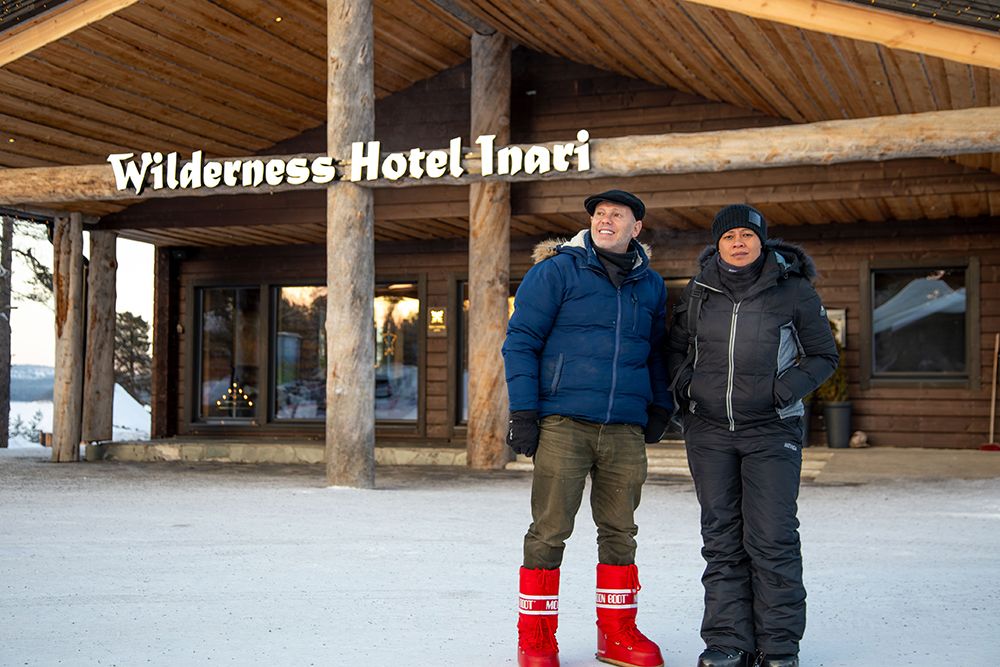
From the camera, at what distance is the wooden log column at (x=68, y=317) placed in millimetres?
14562

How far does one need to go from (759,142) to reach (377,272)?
8.34 metres

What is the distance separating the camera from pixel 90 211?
14.9 m

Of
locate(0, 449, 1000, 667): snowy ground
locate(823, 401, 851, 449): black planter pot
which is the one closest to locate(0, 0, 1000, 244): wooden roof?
locate(823, 401, 851, 449): black planter pot

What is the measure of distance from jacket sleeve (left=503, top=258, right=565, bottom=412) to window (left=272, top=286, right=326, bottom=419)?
13152 millimetres

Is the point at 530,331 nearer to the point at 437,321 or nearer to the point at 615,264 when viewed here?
the point at 615,264

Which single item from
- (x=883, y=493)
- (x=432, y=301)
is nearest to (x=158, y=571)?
(x=883, y=493)

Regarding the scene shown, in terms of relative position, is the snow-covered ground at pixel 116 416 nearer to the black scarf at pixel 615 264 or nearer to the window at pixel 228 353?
the window at pixel 228 353

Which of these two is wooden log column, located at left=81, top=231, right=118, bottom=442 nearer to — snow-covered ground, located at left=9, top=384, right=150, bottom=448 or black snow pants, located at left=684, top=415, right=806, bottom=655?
black snow pants, located at left=684, top=415, right=806, bottom=655

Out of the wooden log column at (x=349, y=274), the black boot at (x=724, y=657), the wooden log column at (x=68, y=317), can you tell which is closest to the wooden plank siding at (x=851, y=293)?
the wooden log column at (x=68, y=317)

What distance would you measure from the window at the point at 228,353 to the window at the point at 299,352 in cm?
35

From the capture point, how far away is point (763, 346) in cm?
421

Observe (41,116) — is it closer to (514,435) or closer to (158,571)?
(158,571)

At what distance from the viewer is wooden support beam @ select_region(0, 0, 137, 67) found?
35.3ft

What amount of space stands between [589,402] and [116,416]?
94.4ft
